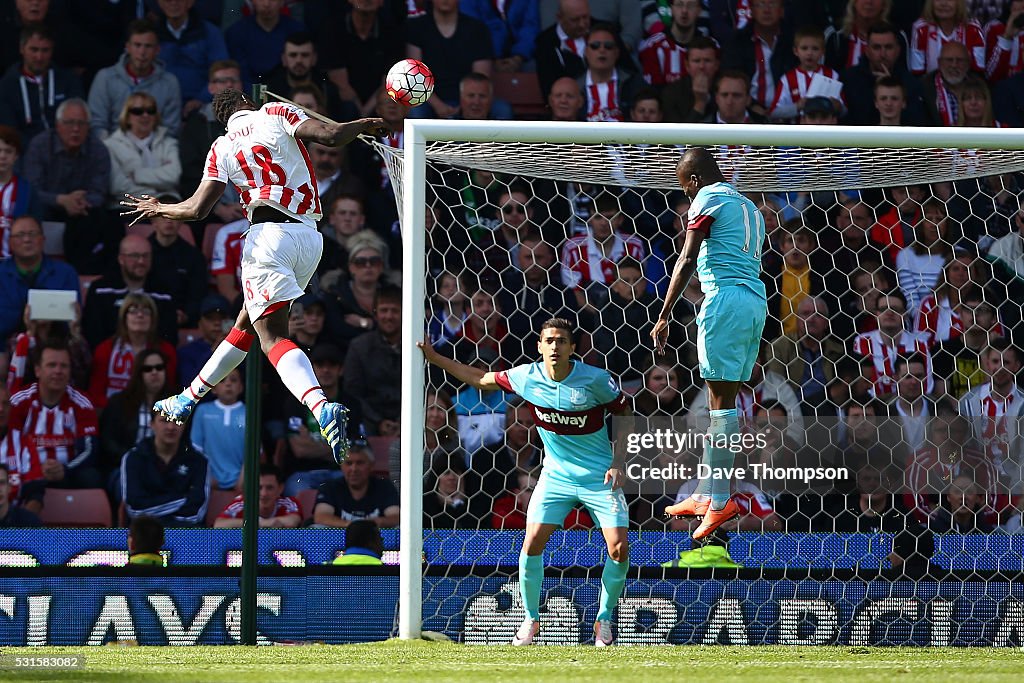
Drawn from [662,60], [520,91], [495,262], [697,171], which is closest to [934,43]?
[662,60]

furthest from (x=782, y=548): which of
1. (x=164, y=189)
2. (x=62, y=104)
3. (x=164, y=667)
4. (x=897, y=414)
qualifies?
(x=62, y=104)

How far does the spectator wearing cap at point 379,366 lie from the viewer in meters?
10.4

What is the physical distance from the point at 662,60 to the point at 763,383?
344cm

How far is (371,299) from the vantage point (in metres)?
10.8

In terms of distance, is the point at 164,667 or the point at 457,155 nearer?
the point at 164,667

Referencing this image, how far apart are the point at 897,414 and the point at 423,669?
170 inches

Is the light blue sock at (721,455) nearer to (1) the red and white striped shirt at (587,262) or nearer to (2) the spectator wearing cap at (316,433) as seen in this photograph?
(1) the red and white striped shirt at (587,262)

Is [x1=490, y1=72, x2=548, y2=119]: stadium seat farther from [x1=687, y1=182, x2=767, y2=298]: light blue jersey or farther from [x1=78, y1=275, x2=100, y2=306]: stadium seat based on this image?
[x1=687, y1=182, x2=767, y2=298]: light blue jersey

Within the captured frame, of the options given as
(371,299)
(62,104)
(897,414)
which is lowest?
(897,414)

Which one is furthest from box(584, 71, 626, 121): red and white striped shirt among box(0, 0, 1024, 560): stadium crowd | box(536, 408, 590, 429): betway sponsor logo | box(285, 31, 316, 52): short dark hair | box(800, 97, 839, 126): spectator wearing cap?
box(536, 408, 590, 429): betway sponsor logo

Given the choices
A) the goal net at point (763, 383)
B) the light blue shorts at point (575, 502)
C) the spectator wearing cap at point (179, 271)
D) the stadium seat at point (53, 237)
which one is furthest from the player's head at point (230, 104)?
the stadium seat at point (53, 237)

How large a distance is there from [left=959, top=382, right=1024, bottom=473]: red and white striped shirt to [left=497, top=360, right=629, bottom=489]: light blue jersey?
2.26 m

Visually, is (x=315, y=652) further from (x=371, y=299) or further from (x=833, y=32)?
(x=833, y=32)

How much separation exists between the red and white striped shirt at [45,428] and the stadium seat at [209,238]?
1.47m
